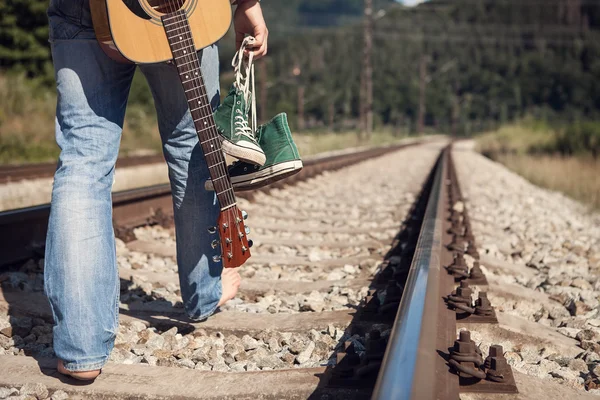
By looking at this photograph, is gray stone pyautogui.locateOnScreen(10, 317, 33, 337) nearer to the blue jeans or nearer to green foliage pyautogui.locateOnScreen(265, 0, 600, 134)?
the blue jeans

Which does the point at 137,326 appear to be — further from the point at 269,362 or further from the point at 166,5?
the point at 166,5

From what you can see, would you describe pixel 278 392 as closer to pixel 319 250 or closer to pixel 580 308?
pixel 580 308

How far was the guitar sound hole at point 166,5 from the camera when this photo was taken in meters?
2.07

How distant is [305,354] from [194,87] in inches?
37.1

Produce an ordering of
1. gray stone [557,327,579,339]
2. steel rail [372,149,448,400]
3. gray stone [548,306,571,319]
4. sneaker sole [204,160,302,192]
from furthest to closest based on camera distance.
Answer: gray stone [548,306,571,319], gray stone [557,327,579,339], sneaker sole [204,160,302,192], steel rail [372,149,448,400]

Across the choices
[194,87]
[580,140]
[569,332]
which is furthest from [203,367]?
[580,140]

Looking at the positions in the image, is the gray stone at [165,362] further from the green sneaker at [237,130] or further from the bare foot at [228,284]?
the green sneaker at [237,130]

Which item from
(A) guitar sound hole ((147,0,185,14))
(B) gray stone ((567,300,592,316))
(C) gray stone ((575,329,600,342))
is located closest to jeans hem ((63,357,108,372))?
(A) guitar sound hole ((147,0,185,14))

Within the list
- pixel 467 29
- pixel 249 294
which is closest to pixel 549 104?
pixel 467 29

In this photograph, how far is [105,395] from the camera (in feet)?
6.56

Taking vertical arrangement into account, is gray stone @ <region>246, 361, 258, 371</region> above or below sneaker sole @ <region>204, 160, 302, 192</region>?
below

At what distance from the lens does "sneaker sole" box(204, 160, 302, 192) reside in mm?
2172

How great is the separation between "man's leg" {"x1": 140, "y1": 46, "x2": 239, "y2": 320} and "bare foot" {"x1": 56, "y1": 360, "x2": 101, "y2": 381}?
→ 21.9 inches

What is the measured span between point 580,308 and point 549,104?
421 feet
